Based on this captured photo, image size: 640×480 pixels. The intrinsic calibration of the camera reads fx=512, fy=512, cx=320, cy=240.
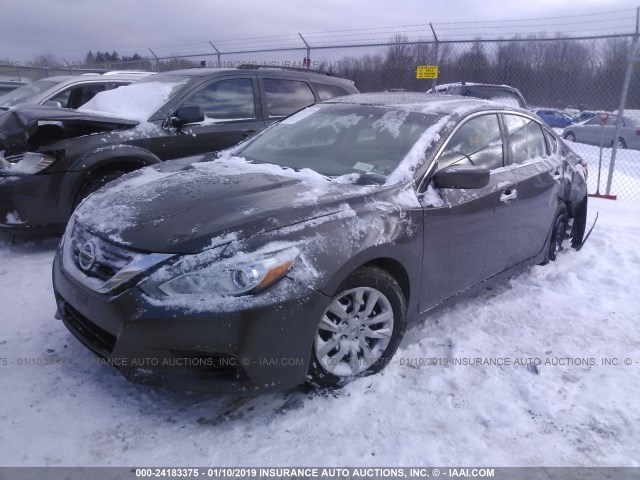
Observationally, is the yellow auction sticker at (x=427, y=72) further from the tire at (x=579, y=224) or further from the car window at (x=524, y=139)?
the car window at (x=524, y=139)

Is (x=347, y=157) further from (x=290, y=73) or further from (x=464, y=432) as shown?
(x=290, y=73)

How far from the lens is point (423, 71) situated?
955cm

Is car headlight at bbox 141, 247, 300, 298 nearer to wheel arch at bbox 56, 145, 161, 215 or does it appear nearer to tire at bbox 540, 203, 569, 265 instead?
wheel arch at bbox 56, 145, 161, 215

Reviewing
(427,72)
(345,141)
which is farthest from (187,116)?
(427,72)

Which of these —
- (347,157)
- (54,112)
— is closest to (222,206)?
(347,157)

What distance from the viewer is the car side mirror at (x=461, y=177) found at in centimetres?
304

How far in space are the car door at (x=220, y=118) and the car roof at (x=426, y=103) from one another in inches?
63.7

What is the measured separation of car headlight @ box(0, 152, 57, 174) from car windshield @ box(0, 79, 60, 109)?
3.51m

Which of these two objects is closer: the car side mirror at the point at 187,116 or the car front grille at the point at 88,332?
the car front grille at the point at 88,332

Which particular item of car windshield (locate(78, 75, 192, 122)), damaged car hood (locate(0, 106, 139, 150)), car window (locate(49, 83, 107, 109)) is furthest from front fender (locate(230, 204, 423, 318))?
car window (locate(49, 83, 107, 109))

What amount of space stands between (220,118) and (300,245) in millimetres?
3478

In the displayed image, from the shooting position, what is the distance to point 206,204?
105 inches

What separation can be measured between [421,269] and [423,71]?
7437 millimetres

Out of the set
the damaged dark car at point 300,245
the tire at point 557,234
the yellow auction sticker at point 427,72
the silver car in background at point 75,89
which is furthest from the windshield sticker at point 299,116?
the yellow auction sticker at point 427,72
